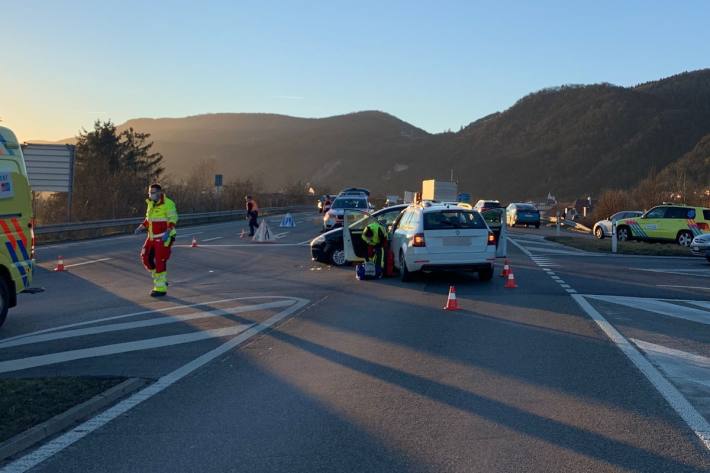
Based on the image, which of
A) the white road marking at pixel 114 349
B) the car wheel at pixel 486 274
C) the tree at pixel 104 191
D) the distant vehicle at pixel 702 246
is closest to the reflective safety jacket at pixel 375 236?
the car wheel at pixel 486 274

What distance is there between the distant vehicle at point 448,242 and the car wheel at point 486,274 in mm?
97

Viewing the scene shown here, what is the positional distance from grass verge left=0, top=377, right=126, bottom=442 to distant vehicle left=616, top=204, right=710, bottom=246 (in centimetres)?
2644

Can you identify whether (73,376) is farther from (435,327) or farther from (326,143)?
(326,143)

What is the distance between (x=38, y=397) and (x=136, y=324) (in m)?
4.50

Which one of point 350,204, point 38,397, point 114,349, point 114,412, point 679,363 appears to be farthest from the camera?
point 350,204

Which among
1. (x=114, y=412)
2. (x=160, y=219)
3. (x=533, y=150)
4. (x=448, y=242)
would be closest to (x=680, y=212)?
(x=448, y=242)

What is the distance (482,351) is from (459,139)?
498 feet

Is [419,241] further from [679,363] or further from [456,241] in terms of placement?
[679,363]

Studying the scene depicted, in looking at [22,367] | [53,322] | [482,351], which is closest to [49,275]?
[53,322]

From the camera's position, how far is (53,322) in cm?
1160

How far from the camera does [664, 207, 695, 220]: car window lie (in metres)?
29.6

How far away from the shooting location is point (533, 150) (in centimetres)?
13362

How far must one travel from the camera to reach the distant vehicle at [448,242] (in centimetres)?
1571

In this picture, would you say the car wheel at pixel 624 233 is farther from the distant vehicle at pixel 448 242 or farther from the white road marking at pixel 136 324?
the white road marking at pixel 136 324
